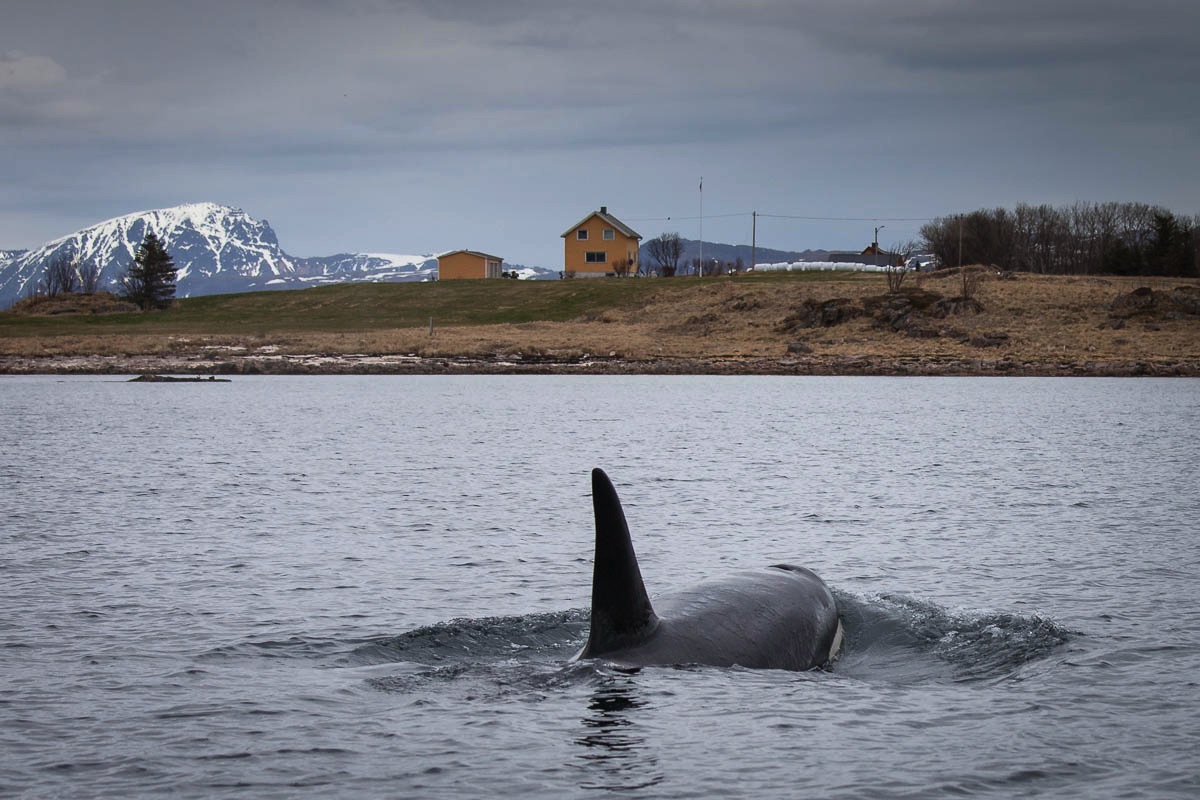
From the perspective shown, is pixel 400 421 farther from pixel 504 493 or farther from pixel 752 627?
pixel 752 627

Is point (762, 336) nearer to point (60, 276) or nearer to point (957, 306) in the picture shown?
point (957, 306)

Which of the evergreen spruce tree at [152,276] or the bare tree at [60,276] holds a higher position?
the bare tree at [60,276]

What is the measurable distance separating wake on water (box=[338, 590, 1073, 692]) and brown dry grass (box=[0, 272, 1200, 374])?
68539 mm

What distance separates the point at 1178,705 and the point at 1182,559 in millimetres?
7531

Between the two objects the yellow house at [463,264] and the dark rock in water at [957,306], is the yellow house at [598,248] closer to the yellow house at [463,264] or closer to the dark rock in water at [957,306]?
the yellow house at [463,264]

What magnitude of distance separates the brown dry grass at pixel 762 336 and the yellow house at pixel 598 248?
1693 inches

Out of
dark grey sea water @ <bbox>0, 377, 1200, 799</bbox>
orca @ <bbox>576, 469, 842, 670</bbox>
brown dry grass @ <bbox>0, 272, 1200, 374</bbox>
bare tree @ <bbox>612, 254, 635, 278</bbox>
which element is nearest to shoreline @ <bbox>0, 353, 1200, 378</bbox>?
brown dry grass @ <bbox>0, 272, 1200, 374</bbox>

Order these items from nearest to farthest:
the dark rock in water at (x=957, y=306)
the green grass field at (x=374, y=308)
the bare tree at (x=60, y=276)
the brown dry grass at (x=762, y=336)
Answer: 1. the brown dry grass at (x=762, y=336)
2. the dark rock in water at (x=957, y=306)
3. the green grass field at (x=374, y=308)
4. the bare tree at (x=60, y=276)

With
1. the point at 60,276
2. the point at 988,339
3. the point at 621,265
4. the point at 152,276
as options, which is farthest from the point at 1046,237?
the point at 60,276

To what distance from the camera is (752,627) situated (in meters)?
11.1

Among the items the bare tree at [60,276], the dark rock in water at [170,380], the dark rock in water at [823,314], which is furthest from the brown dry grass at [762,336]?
the bare tree at [60,276]

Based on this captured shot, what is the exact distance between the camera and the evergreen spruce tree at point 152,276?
12619 cm

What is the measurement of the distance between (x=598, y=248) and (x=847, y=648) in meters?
140

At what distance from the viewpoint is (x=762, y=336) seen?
91.1 metres
